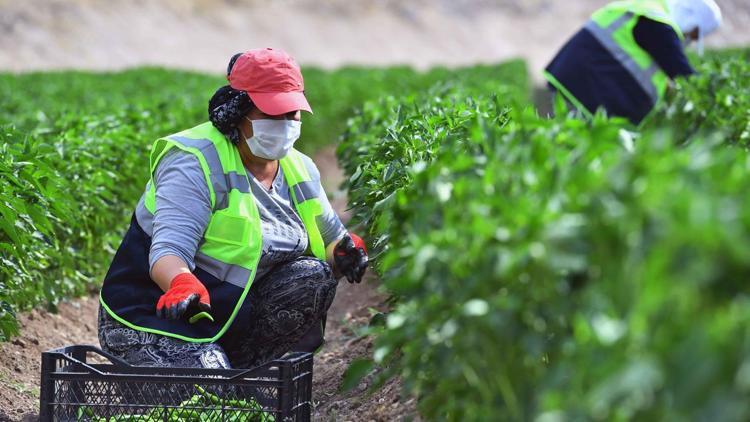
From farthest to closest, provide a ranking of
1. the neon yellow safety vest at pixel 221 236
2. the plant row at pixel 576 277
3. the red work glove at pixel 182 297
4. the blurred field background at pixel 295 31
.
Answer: the blurred field background at pixel 295 31 < the neon yellow safety vest at pixel 221 236 < the red work glove at pixel 182 297 < the plant row at pixel 576 277

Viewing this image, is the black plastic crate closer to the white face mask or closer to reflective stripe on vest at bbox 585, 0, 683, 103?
the white face mask

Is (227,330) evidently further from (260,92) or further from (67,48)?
(67,48)

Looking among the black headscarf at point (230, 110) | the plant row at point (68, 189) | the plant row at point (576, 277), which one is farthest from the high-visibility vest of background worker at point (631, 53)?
the plant row at point (576, 277)

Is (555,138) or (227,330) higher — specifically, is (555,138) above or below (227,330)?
above

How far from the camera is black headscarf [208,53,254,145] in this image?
166 inches

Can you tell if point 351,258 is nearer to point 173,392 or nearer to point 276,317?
point 276,317

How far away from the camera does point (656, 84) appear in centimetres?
685

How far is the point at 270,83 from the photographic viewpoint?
13.6ft

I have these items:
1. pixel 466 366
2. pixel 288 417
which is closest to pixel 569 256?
pixel 466 366

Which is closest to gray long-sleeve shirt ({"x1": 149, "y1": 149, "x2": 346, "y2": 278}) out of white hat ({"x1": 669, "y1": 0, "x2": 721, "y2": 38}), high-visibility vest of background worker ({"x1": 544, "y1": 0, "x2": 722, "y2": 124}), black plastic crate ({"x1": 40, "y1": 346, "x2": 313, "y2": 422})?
black plastic crate ({"x1": 40, "y1": 346, "x2": 313, "y2": 422})

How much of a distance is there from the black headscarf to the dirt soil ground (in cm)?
101

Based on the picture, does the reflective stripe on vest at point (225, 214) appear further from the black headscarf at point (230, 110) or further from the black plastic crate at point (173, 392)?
the black plastic crate at point (173, 392)

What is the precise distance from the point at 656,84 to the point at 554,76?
25.2 inches

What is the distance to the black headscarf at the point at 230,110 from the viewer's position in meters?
4.21
